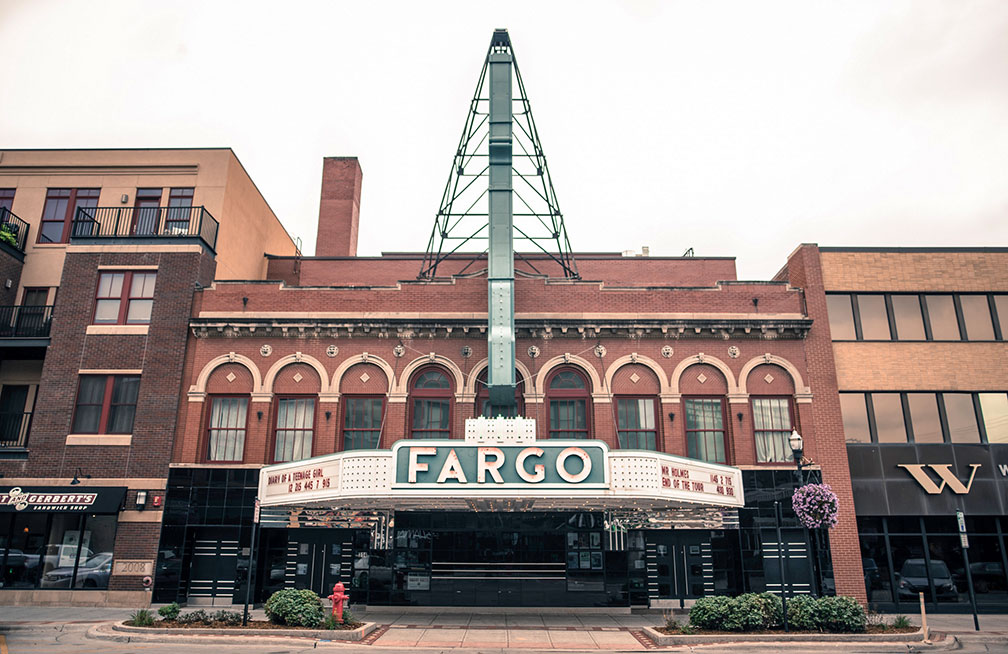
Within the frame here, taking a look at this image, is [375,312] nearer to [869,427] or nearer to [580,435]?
[580,435]

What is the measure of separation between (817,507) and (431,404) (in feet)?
44.0

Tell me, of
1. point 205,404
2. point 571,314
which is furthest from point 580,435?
point 205,404

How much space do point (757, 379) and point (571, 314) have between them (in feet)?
24.3

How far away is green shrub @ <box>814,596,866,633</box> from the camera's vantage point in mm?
18562

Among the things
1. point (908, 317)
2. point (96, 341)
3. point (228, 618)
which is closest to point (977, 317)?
point (908, 317)

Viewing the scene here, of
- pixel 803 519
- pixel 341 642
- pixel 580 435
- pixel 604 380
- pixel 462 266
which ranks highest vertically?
pixel 462 266

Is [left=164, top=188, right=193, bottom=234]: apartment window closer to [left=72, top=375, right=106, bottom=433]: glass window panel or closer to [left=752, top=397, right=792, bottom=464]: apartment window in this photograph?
[left=72, top=375, right=106, bottom=433]: glass window panel

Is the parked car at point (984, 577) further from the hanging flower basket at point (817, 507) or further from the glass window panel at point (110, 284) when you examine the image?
the glass window panel at point (110, 284)

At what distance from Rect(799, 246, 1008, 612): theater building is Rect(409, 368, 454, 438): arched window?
1453 cm

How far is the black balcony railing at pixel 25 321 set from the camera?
1091 inches

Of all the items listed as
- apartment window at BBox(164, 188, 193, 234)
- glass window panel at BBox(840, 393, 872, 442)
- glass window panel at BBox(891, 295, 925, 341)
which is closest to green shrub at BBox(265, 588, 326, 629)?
apartment window at BBox(164, 188, 193, 234)

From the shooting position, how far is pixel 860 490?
25.2 meters

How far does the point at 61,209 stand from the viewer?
3039cm

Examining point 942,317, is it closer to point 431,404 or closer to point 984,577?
point 984,577
